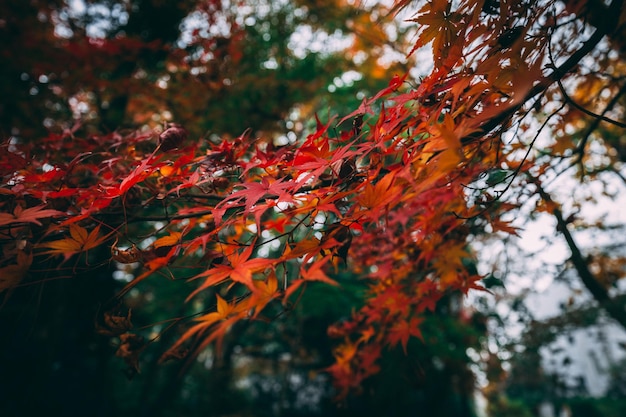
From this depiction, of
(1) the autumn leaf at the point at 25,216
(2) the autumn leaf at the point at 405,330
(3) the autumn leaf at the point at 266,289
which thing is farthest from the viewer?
(2) the autumn leaf at the point at 405,330

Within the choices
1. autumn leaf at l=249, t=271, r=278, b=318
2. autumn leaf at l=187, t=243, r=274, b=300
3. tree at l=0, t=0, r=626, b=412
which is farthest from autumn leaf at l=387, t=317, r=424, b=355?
autumn leaf at l=187, t=243, r=274, b=300

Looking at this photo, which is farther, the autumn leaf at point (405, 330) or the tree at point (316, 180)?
the autumn leaf at point (405, 330)

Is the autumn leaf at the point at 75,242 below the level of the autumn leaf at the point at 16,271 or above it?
above

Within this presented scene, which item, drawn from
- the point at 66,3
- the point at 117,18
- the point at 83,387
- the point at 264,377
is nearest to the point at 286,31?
the point at 117,18

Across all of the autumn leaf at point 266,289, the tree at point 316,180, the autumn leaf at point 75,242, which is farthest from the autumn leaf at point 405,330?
the autumn leaf at point 75,242

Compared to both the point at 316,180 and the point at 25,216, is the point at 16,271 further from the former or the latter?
the point at 316,180

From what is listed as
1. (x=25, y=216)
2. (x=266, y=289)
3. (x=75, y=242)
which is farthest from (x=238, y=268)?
(x=25, y=216)

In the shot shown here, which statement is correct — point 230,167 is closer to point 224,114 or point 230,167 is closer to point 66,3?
point 224,114

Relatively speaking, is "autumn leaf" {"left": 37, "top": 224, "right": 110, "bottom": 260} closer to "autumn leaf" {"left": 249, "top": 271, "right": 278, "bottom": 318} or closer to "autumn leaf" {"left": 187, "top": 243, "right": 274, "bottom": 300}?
"autumn leaf" {"left": 187, "top": 243, "right": 274, "bottom": 300}

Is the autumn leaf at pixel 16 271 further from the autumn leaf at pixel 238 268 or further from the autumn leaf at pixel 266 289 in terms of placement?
the autumn leaf at pixel 266 289

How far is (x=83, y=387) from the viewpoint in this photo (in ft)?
16.2

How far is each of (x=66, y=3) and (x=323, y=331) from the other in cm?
694

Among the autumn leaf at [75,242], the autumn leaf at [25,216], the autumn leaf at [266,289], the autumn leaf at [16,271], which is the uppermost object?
the autumn leaf at [25,216]

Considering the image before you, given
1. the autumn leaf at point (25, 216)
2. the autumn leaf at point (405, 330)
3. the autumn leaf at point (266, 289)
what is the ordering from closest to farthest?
the autumn leaf at point (25, 216), the autumn leaf at point (266, 289), the autumn leaf at point (405, 330)
